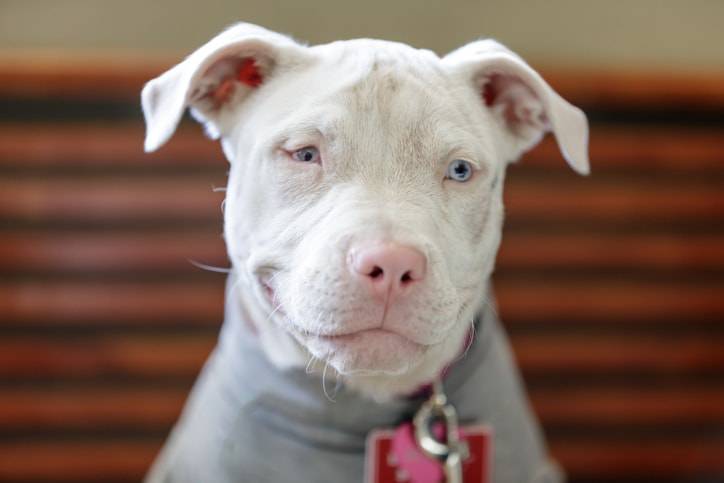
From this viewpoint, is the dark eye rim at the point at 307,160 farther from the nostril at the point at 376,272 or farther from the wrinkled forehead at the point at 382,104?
the nostril at the point at 376,272

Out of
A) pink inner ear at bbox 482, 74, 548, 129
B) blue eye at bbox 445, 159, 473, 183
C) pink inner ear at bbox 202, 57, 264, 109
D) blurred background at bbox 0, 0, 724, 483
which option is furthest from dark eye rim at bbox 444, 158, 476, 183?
blurred background at bbox 0, 0, 724, 483

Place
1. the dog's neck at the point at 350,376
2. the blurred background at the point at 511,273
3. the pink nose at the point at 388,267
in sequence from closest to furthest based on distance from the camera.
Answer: the pink nose at the point at 388,267 → the dog's neck at the point at 350,376 → the blurred background at the point at 511,273

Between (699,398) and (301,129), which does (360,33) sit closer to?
(301,129)

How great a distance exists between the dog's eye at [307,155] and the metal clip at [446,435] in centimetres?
36

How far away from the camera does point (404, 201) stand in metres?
0.89

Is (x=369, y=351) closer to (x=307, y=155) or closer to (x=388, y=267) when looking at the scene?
(x=388, y=267)

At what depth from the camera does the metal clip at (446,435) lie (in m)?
1.08

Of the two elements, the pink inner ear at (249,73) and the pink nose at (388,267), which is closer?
the pink nose at (388,267)

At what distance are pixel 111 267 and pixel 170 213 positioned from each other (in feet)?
0.59

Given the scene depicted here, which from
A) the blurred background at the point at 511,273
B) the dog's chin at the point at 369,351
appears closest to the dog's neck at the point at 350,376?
the dog's chin at the point at 369,351

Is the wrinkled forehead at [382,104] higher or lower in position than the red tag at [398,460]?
higher

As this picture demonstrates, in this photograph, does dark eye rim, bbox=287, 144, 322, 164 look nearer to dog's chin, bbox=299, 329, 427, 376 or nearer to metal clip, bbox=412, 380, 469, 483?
dog's chin, bbox=299, 329, 427, 376

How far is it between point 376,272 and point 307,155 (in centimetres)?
17

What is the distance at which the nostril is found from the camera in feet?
2.76
